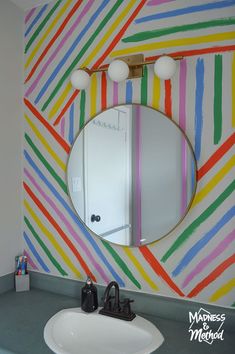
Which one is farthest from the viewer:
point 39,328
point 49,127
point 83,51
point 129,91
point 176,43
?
point 49,127

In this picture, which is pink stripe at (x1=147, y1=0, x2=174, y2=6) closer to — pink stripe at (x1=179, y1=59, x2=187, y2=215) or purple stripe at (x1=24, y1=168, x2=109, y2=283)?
pink stripe at (x1=179, y1=59, x2=187, y2=215)

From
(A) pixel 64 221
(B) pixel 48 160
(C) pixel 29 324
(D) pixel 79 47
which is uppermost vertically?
(D) pixel 79 47

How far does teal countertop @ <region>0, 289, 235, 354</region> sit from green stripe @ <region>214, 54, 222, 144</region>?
83cm

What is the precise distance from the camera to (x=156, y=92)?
1.44 m

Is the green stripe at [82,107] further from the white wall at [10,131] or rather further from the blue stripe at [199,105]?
the blue stripe at [199,105]

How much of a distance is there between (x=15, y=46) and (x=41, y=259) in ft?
4.18

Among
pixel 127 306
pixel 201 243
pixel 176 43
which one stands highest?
pixel 176 43

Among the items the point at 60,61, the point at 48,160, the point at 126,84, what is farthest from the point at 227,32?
the point at 48,160

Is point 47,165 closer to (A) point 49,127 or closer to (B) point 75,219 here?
(A) point 49,127

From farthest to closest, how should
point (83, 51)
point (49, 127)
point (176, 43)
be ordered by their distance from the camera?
1. point (49, 127)
2. point (83, 51)
3. point (176, 43)

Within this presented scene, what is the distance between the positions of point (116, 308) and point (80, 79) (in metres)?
1.13

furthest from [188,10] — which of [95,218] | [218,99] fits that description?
[95,218]

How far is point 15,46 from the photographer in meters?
1.78

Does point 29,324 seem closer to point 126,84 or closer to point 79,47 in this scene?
point 126,84
